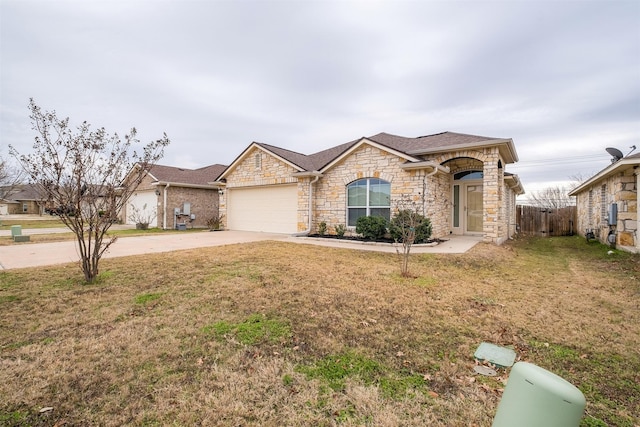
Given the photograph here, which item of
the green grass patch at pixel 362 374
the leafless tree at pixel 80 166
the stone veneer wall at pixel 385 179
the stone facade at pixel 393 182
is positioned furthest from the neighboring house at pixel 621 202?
the leafless tree at pixel 80 166

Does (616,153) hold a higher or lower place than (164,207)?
higher

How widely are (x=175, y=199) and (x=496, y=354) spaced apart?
60.2 ft

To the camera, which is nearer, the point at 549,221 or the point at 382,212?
the point at 382,212

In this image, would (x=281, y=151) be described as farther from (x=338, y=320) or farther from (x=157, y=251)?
(x=338, y=320)

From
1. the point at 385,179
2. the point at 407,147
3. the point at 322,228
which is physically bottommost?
the point at 322,228

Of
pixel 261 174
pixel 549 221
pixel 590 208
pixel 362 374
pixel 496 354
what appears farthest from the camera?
pixel 549 221

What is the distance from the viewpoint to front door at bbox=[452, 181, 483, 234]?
12.9m

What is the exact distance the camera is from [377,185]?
11695 millimetres

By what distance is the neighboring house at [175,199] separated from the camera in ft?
57.7

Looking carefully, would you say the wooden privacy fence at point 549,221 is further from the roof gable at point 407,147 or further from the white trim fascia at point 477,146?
the white trim fascia at point 477,146

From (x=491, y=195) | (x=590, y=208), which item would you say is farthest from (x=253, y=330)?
(x=590, y=208)

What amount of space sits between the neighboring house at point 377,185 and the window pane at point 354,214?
4cm

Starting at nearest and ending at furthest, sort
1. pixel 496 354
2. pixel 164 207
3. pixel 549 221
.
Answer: pixel 496 354 < pixel 549 221 < pixel 164 207

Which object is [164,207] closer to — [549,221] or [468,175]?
[468,175]
